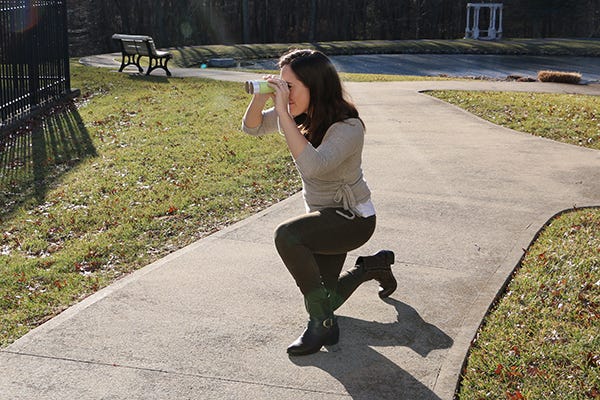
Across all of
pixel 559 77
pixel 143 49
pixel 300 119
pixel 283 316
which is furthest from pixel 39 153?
pixel 559 77

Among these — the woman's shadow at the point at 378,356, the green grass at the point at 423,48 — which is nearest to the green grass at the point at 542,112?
the woman's shadow at the point at 378,356

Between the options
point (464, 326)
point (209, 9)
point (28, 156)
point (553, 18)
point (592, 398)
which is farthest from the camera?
point (553, 18)

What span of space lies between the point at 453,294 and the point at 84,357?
2.39 metres

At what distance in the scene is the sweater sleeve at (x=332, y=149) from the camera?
4.94 metres

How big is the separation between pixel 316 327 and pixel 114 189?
4822 millimetres

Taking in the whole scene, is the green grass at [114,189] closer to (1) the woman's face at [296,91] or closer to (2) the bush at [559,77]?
(1) the woman's face at [296,91]

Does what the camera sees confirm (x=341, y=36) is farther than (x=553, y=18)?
No

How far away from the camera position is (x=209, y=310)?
18.5ft

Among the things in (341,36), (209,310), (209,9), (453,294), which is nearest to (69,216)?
(209,310)

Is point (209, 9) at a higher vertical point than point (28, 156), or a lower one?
higher

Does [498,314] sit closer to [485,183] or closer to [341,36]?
[485,183]

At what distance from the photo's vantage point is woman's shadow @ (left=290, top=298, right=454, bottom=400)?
4.62m

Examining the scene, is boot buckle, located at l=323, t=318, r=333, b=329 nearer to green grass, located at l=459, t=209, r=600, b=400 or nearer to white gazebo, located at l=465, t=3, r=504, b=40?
green grass, located at l=459, t=209, r=600, b=400

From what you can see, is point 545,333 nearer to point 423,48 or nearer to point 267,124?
point 267,124
